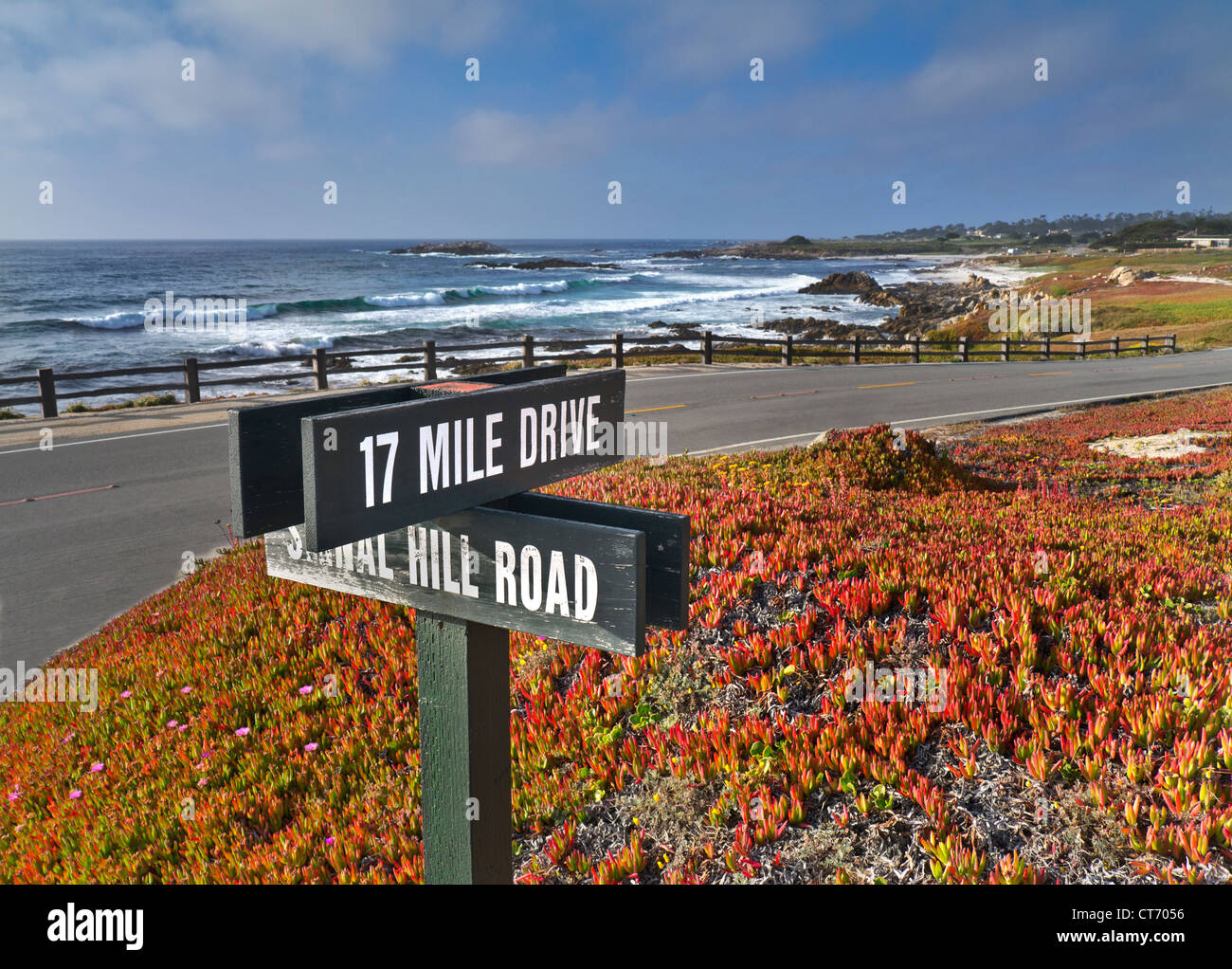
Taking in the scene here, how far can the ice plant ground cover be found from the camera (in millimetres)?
3426

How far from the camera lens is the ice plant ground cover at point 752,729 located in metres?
3.43

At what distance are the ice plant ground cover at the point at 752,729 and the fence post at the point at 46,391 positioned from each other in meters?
13.5

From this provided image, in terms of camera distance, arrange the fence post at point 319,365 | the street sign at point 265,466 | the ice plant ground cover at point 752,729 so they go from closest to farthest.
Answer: the street sign at point 265,466
the ice plant ground cover at point 752,729
the fence post at point 319,365

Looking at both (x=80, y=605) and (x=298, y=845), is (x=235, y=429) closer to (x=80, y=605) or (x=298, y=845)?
(x=298, y=845)

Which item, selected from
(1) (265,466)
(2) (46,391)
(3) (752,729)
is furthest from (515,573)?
(2) (46,391)

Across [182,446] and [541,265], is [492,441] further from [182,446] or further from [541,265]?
[541,265]

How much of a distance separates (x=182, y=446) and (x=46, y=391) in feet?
18.2

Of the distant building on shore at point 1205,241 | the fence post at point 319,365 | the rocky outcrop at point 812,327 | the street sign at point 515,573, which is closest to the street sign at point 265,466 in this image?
the street sign at point 515,573

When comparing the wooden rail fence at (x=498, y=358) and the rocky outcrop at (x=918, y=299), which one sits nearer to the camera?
the wooden rail fence at (x=498, y=358)

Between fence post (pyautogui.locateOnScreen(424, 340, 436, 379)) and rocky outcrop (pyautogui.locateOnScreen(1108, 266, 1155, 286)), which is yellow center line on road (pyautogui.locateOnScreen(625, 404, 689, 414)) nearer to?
fence post (pyautogui.locateOnScreen(424, 340, 436, 379))

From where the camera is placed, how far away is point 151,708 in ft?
18.1

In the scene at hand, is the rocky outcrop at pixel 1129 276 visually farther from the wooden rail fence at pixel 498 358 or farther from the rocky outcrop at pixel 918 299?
the wooden rail fence at pixel 498 358

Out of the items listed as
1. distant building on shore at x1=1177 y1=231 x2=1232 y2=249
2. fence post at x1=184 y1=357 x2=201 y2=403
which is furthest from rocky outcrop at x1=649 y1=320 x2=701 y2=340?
distant building on shore at x1=1177 y1=231 x2=1232 y2=249
